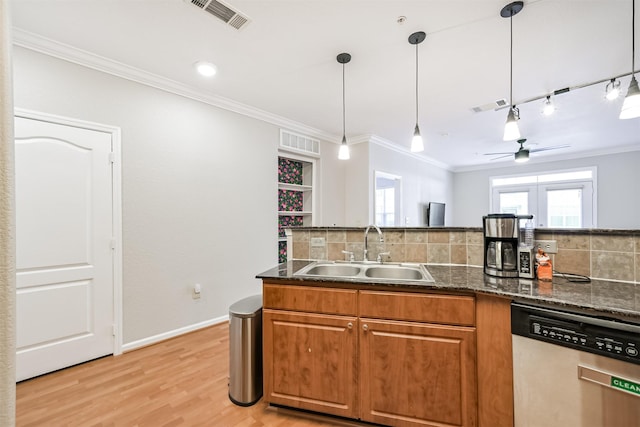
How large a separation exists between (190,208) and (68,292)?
124 cm

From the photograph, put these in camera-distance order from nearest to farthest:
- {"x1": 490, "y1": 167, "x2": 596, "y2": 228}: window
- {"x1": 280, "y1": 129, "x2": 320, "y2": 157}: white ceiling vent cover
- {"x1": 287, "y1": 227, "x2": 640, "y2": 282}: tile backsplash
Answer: {"x1": 287, "y1": 227, "x2": 640, "y2": 282}: tile backsplash, {"x1": 280, "y1": 129, "x2": 320, "y2": 157}: white ceiling vent cover, {"x1": 490, "y1": 167, "x2": 596, "y2": 228}: window

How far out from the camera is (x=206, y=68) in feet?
8.63

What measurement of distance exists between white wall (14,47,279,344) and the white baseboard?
4 centimetres

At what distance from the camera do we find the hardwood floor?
171 centimetres

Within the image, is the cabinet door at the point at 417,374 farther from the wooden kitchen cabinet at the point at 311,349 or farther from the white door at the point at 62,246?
the white door at the point at 62,246

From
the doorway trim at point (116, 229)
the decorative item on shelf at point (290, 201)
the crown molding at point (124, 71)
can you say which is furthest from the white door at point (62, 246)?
the decorative item on shelf at point (290, 201)

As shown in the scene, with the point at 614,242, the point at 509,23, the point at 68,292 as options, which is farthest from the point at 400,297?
the point at 68,292

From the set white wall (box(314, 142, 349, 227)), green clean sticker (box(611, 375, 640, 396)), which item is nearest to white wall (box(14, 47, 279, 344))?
white wall (box(314, 142, 349, 227))

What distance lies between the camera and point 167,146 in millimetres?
2863

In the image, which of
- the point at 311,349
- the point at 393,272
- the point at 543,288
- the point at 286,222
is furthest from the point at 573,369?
the point at 286,222

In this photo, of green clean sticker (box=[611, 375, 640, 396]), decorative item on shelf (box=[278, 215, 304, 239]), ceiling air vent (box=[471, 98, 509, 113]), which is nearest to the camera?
green clean sticker (box=[611, 375, 640, 396])

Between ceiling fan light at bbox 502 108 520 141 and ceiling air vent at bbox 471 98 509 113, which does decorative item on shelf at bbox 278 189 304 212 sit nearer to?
ceiling air vent at bbox 471 98 509 113

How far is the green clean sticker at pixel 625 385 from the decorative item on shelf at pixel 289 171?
3824 millimetres

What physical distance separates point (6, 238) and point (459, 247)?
2262 mm
